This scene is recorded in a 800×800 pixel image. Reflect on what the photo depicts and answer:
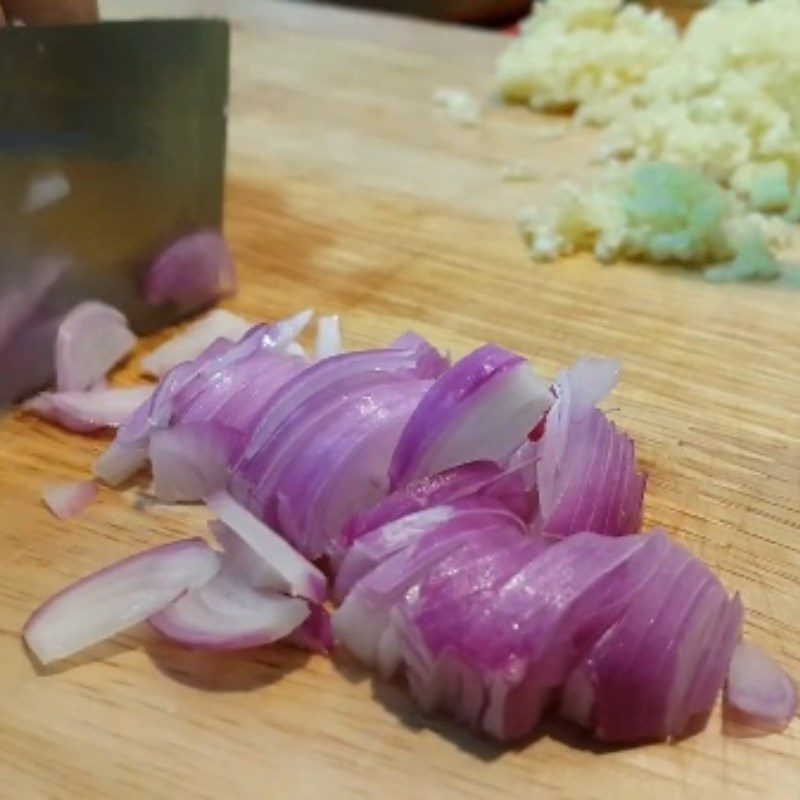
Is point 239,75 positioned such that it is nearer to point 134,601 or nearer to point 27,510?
point 27,510

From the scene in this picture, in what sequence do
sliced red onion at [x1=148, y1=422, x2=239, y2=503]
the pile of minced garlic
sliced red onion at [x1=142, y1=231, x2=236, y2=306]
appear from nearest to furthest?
sliced red onion at [x1=148, y1=422, x2=239, y2=503] < sliced red onion at [x1=142, y1=231, x2=236, y2=306] < the pile of minced garlic

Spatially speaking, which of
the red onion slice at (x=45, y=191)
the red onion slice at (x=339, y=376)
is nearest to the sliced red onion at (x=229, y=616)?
the red onion slice at (x=339, y=376)

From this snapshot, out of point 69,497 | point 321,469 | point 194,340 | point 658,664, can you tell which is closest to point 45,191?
point 194,340

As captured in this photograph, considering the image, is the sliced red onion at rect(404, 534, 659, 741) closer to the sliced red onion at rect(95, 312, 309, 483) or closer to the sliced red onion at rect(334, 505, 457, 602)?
the sliced red onion at rect(334, 505, 457, 602)

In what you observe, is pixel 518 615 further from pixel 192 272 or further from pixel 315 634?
pixel 192 272

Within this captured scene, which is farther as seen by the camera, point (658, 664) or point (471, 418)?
point (471, 418)

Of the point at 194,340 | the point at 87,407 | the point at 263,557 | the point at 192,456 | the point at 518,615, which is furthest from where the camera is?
the point at 194,340

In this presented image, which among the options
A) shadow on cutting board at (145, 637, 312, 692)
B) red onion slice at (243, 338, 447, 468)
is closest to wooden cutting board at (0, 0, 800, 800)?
shadow on cutting board at (145, 637, 312, 692)
